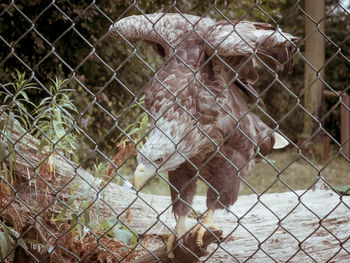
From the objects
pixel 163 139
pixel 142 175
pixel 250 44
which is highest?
pixel 250 44

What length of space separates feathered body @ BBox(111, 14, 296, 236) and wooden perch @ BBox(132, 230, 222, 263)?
0.71ft

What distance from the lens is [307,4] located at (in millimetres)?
2311

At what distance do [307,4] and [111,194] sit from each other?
1780 millimetres

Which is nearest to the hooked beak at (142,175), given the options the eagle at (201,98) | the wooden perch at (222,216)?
the eagle at (201,98)

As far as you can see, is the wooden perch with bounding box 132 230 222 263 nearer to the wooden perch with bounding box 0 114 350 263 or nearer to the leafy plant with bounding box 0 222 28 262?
the wooden perch with bounding box 0 114 350 263

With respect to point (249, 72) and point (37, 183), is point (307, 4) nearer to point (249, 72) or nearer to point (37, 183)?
point (249, 72)

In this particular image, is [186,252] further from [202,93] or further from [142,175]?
[202,93]

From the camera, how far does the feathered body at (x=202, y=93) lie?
2340 mm

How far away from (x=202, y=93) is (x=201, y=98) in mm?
26

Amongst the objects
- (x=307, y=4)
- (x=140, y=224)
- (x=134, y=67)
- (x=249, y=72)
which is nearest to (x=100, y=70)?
A: (x=134, y=67)

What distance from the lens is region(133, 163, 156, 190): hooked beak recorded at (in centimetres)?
228

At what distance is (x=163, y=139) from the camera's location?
2352 millimetres

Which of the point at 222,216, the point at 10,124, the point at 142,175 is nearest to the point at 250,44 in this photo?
the point at 142,175

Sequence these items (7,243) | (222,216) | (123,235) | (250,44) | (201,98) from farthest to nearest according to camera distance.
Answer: (222,216)
(123,235)
(201,98)
(250,44)
(7,243)
